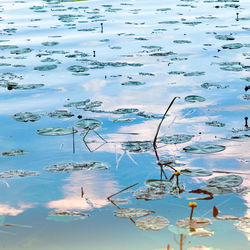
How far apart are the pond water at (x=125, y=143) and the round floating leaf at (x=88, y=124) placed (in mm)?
14

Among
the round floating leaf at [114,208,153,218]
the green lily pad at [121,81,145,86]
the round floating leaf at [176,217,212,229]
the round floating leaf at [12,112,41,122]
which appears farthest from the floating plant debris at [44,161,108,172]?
the green lily pad at [121,81,145,86]

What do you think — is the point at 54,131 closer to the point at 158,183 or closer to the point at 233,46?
the point at 158,183

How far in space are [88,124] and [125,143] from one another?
47cm

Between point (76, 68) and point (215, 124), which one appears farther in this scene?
point (76, 68)

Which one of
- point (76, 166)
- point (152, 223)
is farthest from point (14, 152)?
point (152, 223)

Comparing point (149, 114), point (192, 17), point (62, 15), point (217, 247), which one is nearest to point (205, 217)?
point (217, 247)

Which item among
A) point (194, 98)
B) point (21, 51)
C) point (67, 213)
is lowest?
point (67, 213)

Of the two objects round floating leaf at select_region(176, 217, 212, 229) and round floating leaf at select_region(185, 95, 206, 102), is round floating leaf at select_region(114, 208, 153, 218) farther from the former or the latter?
round floating leaf at select_region(185, 95, 206, 102)

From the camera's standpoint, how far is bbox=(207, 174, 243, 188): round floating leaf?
267cm

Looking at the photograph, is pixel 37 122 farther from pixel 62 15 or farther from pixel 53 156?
pixel 62 15

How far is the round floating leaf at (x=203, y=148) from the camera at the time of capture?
3154mm

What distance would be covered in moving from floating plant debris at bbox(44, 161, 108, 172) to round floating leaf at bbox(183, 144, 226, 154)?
526mm

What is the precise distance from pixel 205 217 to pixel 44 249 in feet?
2.28

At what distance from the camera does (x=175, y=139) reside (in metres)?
3.39
